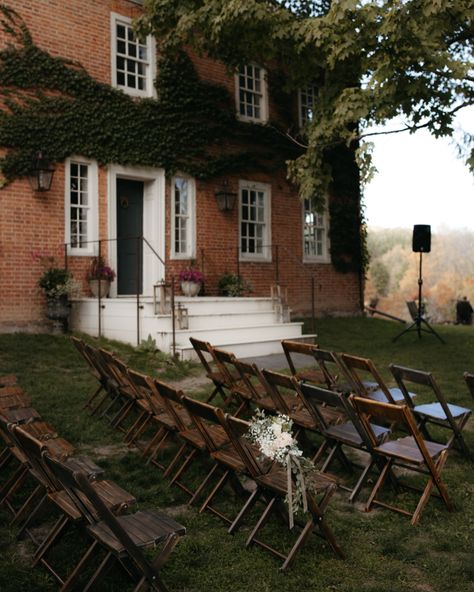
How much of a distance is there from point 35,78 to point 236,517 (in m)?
9.59

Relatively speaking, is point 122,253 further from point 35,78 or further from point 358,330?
point 358,330

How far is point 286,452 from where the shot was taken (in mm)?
3117

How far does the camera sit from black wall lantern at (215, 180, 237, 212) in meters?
13.5

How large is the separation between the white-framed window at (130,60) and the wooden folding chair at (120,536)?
10542mm

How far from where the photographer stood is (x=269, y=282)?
47.4 ft

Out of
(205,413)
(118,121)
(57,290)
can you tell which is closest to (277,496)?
(205,413)

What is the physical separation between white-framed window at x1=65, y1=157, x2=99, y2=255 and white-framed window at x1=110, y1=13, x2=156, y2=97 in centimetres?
187

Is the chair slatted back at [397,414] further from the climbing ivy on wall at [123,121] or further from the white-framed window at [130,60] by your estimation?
the white-framed window at [130,60]

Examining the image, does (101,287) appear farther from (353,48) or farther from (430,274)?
(430,274)

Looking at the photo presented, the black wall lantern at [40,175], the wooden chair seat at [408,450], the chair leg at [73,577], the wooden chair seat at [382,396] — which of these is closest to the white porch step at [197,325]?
the black wall lantern at [40,175]

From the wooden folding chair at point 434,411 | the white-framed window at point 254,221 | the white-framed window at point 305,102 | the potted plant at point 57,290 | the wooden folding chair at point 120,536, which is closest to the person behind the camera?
the wooden folding chair at point 120,536

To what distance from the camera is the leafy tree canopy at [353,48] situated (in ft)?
26.2

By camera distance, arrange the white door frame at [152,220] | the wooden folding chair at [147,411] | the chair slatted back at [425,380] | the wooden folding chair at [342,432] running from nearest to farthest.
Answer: the wooden folding chair at [342,432] → the chair slatted back at [425,380] → the wooden folding chair at [147,411] → the white door frame at [152,220]

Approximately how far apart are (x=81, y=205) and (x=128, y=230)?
1314 mm
